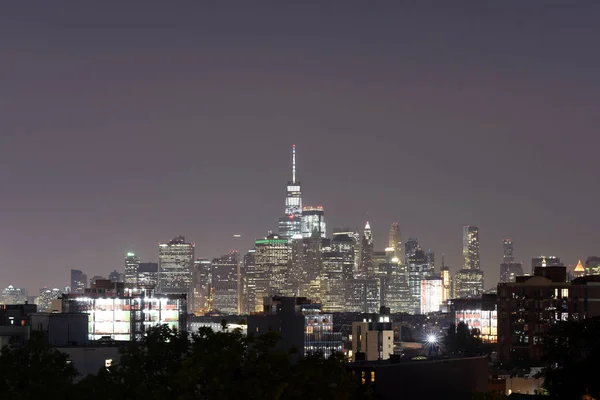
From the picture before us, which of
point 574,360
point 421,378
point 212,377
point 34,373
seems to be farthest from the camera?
point 574,360

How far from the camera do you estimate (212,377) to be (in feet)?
195

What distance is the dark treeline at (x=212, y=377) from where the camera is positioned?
59531 mm

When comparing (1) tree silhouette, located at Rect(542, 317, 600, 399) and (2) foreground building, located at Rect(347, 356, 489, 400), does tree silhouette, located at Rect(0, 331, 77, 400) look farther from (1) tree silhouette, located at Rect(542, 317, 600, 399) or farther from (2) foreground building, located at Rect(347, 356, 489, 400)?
(1) tree silhouette, located at Rect(542, 317, 600, 399)

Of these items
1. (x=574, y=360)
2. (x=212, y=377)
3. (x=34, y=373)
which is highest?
(x=212, y=377)

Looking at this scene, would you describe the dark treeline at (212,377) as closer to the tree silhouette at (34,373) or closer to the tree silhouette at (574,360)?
the tree silhouette at (34,373)

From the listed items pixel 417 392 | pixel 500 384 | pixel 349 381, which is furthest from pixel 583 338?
pixel 349 381

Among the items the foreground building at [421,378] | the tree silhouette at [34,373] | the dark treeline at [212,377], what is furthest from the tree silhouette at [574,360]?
the tree silhouette at [34,373]

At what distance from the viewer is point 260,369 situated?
60062mm

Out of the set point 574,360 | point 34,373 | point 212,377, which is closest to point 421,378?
point 574,360

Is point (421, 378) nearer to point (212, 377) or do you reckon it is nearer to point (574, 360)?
point (574, 360)

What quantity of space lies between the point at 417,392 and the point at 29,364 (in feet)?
124

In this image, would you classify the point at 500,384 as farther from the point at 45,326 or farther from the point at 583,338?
the point at 45,326

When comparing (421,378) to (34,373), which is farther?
(421,378)

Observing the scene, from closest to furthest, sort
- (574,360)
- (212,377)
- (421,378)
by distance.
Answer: (212,377)
(421,378)
(574,360)
